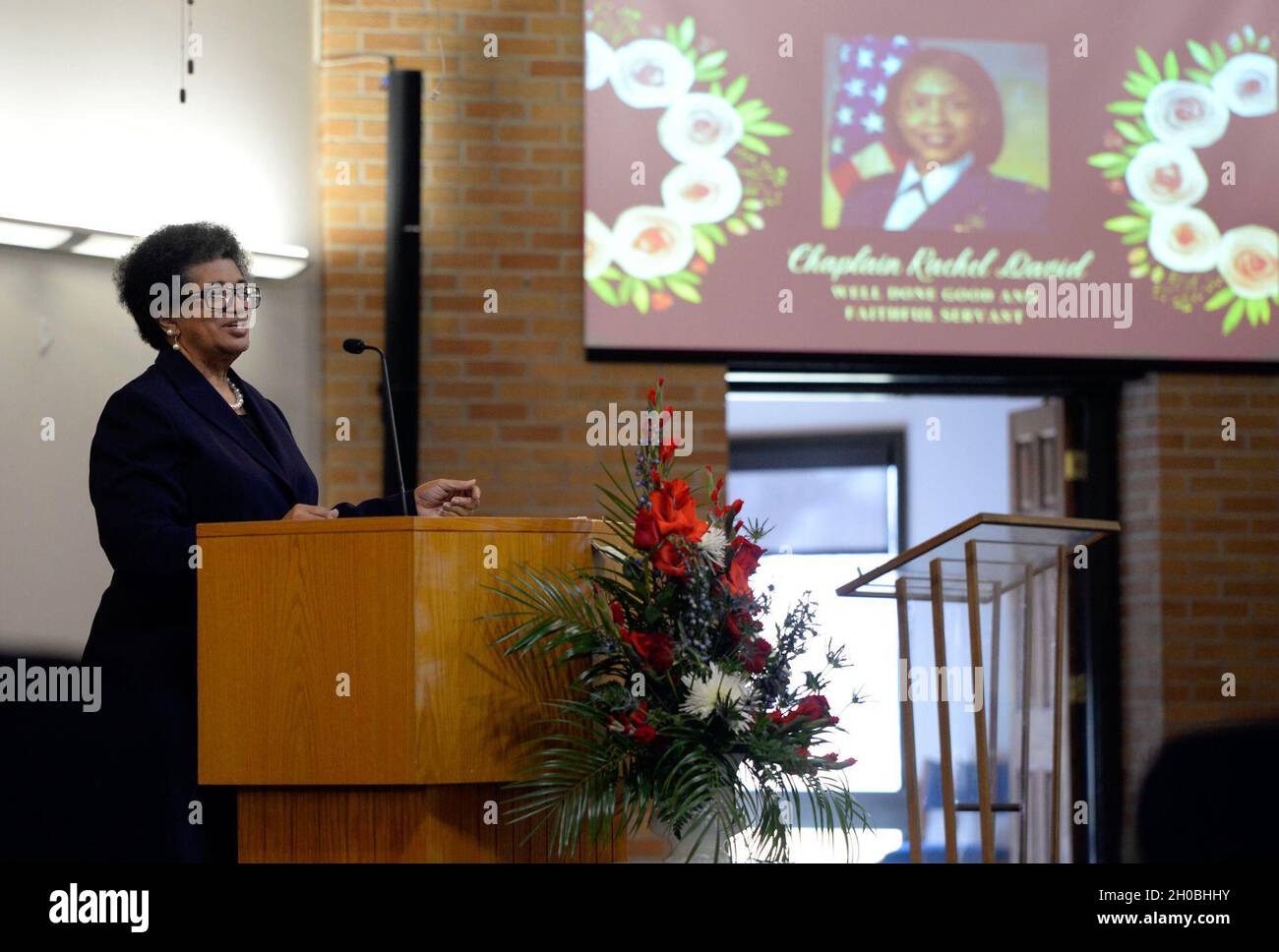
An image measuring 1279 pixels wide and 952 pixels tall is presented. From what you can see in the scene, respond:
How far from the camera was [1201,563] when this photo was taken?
5117mm

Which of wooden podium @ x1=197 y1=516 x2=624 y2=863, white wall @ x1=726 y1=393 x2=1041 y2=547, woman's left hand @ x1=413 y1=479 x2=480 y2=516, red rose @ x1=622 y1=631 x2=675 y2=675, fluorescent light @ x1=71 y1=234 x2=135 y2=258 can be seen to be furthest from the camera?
white wall @ x1=726 y1=393 x2=1041 y2=547

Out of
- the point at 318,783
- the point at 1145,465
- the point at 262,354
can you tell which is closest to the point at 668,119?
the point at 262,354

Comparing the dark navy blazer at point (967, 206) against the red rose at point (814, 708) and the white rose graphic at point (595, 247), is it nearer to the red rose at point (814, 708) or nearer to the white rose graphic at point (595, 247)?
the white rose graphic at point (595, 247)

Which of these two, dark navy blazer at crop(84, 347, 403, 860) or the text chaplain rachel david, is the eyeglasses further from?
dark navy blazer at crop(84, 347, 403, 860)

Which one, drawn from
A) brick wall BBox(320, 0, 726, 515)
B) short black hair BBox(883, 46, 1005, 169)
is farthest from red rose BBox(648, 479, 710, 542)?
short black hair BBox(883, 46, 1005, 169)

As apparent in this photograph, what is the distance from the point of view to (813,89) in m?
4.97

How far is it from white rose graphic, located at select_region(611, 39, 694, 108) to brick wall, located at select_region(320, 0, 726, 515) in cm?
16

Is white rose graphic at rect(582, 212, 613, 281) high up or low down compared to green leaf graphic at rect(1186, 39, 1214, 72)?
down

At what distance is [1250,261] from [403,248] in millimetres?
2732

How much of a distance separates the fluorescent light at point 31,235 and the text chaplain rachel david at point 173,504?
1.02 m

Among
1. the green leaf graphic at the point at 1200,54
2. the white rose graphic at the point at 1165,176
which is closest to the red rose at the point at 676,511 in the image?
the white rose graphic at the point at 1165,176

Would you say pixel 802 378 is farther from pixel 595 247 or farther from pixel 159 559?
pixel 159 559

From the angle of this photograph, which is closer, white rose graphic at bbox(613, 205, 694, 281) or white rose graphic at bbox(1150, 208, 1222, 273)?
white rose graphic at bbox(613, 205, 694, 281)

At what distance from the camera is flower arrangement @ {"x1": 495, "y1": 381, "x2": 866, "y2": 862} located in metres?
2.40
